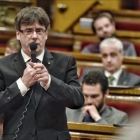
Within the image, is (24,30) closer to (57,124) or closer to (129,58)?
(57,124)

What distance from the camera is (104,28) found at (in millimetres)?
2553

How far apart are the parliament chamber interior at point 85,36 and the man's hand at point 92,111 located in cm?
14

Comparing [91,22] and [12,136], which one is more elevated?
[91,22]

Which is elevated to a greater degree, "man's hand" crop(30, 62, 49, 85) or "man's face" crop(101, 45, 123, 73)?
"man's hand" crop(30, 62, 49, 85)

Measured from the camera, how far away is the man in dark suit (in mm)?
1008

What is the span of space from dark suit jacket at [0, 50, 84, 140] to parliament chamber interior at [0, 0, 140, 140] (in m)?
0.36

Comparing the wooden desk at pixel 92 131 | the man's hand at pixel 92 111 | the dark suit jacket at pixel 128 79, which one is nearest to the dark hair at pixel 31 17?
the wooden desk at pixel 92 131

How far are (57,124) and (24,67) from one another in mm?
157

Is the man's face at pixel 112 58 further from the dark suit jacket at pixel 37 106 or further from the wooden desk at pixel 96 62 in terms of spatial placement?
the dark suit jacket at pixel 37 106

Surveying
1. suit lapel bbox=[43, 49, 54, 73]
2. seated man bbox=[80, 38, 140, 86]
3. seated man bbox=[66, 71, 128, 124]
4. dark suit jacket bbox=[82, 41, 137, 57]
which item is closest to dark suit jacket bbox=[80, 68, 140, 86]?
seated man bbox=[80, 38, 140, 86]

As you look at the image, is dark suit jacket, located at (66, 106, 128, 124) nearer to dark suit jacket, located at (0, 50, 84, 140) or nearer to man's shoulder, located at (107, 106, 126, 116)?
man's shoulder, located at (107, 106, 126, 116)

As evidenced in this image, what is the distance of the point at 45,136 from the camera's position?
3.38 feet

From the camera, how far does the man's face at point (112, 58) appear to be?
7.01 feet

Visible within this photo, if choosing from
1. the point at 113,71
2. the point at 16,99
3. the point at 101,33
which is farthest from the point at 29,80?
the point at 101,33
